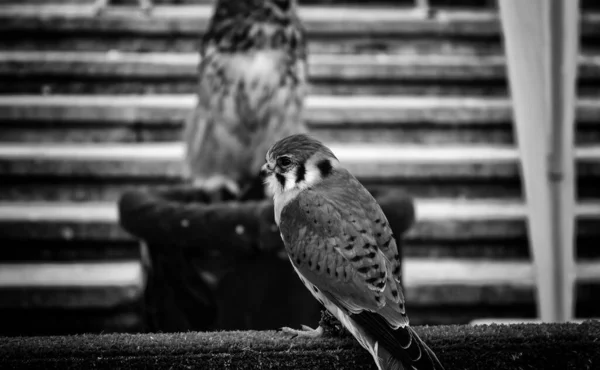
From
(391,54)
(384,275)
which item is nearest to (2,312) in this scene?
(384,275)

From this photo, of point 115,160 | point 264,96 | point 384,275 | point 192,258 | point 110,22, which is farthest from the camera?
point 110,22

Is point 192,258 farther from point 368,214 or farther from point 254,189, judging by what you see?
point 368,214

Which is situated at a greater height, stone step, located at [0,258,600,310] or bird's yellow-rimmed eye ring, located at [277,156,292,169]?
bird's yellow-rimmed eye ring, located at [277,156,292,169]

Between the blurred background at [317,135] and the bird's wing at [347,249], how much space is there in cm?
128

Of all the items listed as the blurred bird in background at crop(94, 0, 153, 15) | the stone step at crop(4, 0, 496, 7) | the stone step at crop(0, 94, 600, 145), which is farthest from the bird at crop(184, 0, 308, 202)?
the stone step at crop(4, 0, 496, 7)

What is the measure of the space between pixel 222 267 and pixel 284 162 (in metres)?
0.46

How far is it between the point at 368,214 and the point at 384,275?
92 mm

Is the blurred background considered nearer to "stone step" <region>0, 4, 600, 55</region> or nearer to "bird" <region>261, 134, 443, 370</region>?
"stone step" <region>0, 4, 600, 55</region>

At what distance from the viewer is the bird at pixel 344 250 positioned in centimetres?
70

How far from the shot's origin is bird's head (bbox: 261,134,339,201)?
2.61 feet

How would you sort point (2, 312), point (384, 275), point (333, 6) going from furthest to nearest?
1. point (333, 6)
2. point (2, 312)
3. point (384, 275)

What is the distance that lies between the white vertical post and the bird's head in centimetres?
68

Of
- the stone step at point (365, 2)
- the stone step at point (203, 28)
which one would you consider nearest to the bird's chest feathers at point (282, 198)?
the stone step at point (203, 28)

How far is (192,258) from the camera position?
121 cm
